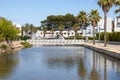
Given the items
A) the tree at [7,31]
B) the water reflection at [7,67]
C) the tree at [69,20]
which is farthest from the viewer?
the tree at [69,20]

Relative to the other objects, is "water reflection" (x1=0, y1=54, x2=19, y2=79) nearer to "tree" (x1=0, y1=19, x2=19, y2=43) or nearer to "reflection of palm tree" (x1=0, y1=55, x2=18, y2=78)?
"reflection of palm tree" (x1=0, y1=55, x2=18, y2=78)

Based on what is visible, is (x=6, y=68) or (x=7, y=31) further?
(x=7, y=31)

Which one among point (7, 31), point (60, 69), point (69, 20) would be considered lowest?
point (60, 69)

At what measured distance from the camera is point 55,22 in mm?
145000

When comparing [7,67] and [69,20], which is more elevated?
[69,20]

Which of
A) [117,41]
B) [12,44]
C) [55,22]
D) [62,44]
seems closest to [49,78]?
[12,44]

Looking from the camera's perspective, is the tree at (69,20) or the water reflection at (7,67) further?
the tree at (69,20)

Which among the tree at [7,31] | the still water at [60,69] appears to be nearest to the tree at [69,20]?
the tree at [7,31]

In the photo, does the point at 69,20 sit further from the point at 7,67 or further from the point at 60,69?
the point at 60,69

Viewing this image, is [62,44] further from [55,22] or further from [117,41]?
[55,22]

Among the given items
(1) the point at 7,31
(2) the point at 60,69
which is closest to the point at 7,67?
(2) the point at 60,69

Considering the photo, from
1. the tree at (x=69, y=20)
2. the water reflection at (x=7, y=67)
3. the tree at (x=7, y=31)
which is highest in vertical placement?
the tree at (x=69, y=20)

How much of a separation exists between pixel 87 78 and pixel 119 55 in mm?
→ 15832

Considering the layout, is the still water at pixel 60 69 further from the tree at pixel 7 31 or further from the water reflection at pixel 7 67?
the tree at pixel 7 31
